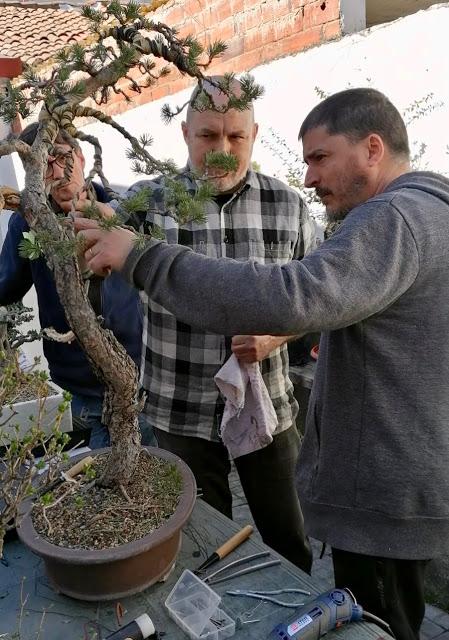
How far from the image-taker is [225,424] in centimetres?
202

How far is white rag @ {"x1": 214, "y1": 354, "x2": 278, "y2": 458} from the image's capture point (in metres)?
1.95

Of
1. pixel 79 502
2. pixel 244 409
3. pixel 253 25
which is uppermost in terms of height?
pixel 253 25

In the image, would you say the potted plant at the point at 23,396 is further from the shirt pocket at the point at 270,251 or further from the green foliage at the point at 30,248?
the shirt pocket at the point at 270,251

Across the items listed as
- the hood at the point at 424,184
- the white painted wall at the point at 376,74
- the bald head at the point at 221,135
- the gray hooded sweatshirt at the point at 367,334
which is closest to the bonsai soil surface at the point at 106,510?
the gray hooded sweatshirt at the point at 367,334

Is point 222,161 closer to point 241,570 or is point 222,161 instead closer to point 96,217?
point 96,217

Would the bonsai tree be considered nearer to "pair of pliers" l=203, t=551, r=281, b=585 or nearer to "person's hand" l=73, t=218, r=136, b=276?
"person's hand" l=73, t=218, r=136, b=276

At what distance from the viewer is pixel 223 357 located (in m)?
2.15

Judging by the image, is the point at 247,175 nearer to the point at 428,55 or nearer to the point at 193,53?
the point at 193,53

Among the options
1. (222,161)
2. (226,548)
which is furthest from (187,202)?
(226,548)

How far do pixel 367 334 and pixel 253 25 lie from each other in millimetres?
3667

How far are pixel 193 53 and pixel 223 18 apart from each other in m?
3.76

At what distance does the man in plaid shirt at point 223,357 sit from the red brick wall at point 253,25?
1774 millimetres

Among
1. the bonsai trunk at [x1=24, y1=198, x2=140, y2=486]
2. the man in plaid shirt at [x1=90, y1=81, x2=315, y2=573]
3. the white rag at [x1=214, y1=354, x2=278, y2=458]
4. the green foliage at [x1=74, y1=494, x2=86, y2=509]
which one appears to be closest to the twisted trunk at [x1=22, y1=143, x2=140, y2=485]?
the bonsai trunk at [x1=24, y1=198, x2=140, y2=486]

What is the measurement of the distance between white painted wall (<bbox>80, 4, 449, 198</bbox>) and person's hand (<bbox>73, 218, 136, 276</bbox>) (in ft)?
5.44
